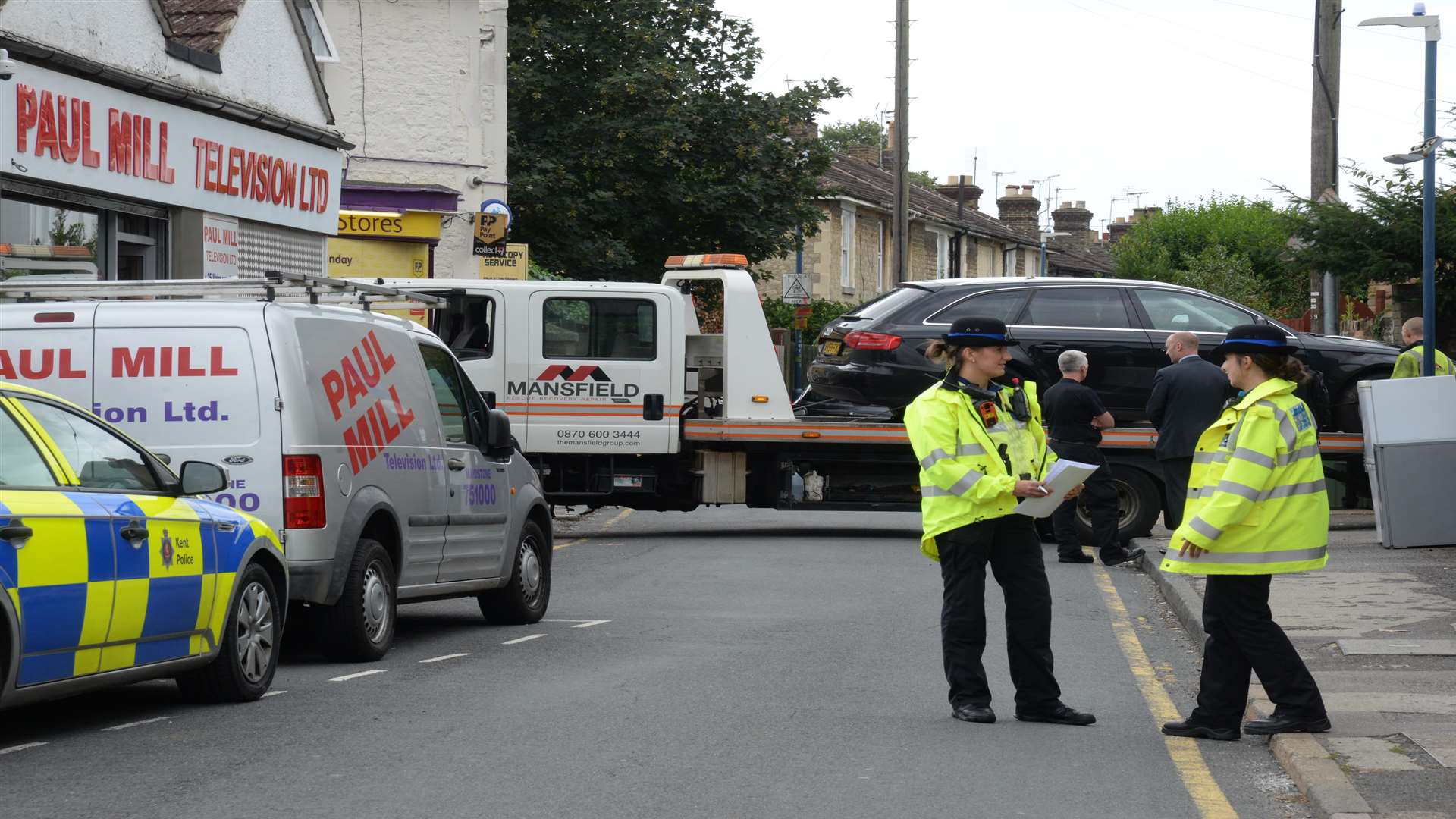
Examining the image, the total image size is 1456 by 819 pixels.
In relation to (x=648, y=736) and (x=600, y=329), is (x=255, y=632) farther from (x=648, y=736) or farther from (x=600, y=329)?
(x=600, y=329)

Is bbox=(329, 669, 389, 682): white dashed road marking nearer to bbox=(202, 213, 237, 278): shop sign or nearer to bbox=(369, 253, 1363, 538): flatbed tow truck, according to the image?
A: bbox=(369, 253, 1363, 538): flatbed tow truck

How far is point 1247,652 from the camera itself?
735 cm

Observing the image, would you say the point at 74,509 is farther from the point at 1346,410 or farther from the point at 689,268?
the point at 1346,410

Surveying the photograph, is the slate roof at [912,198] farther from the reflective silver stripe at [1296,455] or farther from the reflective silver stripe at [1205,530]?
the reflective silver stripe at [1205,530]

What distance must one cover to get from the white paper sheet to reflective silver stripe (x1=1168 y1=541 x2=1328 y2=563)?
1.72 feet

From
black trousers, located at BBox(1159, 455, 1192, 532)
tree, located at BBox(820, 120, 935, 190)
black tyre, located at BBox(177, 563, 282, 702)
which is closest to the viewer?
black tyre, located at BBox(177, 563, 282, 702)

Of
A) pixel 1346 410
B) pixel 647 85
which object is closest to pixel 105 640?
pixel 1346 410

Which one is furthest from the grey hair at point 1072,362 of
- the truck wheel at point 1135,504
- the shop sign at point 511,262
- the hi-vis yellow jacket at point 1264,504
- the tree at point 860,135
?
the tree at point 860,135

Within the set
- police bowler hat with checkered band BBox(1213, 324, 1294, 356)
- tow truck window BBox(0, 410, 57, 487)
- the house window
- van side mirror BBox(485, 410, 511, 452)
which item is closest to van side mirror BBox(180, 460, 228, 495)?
tow truck window BBox(0, 410, 57, 487)

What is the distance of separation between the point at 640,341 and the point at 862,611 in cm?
599

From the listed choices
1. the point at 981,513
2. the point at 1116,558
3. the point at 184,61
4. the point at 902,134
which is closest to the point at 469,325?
the point at 184,61

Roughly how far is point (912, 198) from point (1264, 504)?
5085 cm

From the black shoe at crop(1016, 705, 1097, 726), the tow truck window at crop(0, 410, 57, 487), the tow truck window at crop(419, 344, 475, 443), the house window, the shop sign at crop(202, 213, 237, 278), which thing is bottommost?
the black shoe at crop(1016, 705, 1097, 726)

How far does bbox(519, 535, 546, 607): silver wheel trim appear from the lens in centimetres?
1173
